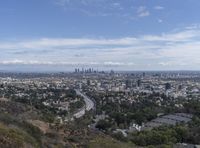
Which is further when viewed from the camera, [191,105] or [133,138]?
[191,105]

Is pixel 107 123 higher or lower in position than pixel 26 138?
lower

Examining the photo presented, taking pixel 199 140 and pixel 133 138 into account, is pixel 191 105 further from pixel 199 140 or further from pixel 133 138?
pixel 133 138

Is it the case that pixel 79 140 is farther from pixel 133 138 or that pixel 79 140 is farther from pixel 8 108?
pixel 133 138

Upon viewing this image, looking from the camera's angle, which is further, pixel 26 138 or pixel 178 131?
pixel 178 131

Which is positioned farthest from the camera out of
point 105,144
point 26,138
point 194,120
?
point 194,120

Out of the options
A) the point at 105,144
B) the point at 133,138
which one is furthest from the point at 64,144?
the point at 133,138

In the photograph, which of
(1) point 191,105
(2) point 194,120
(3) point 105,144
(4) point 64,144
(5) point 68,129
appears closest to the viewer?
(4) point 64,144

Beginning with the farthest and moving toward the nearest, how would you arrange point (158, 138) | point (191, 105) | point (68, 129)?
point (191, 105) < point (158, 138) < point (68, 129)

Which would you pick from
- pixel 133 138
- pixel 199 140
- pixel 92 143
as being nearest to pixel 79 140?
pixel 92 143

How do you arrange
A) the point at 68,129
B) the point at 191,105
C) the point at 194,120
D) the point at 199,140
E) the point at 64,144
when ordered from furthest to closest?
the point at 191,105 < the point at 194,120 < the point at 199,140 < the point at 68,129 < the point at 64,144
